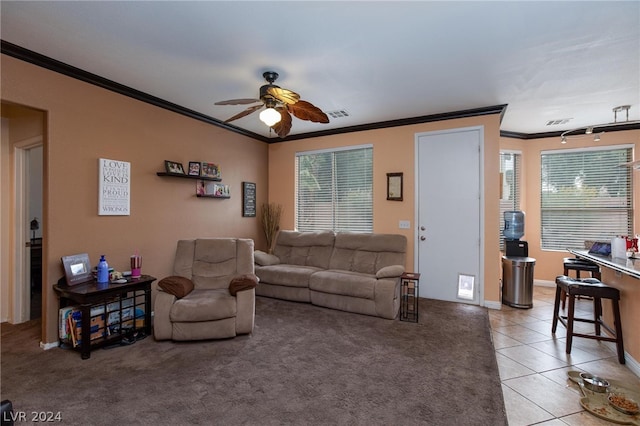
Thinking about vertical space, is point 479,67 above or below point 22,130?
above

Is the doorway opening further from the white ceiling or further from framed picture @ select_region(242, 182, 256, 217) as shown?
A: framed picture @ select_region(242, 182, 256, 217)

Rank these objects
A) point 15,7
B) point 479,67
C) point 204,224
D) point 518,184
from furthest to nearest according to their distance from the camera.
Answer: point 518,184 → point 204,224 → point 479,67 → point 15,7

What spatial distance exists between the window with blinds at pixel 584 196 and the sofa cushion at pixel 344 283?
3809 mm

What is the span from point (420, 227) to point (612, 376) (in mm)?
2554

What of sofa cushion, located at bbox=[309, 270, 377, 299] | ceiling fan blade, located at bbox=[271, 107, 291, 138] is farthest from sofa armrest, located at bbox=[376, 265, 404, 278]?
ceiling fan blade, located at bbox=[271, 107, 291, 138]

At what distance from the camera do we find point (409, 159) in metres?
4.73

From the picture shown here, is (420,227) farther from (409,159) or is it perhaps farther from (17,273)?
(17,273)

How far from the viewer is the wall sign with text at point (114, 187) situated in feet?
10.7

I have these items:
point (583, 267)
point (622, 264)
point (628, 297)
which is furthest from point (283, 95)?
point (583, 267)

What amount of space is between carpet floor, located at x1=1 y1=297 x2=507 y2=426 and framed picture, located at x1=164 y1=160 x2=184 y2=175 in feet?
6.68

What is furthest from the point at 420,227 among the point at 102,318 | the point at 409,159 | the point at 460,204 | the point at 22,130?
the point at 22,130

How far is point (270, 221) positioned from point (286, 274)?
5.08 feet

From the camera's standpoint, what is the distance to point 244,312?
3.15m

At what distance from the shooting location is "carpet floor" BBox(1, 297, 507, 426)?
1.97m
